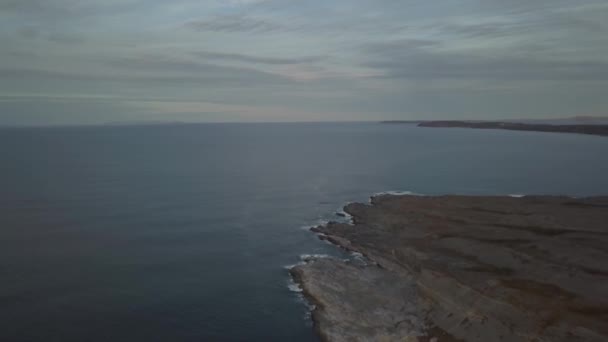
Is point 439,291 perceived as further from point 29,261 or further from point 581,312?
point 29,261

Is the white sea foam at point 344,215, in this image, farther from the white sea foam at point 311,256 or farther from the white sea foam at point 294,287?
the white sea foam at point 294,287

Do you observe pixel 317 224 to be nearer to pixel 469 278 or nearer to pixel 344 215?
pixel 344 215

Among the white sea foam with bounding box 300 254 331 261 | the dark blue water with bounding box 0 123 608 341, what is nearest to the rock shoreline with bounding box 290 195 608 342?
the white sea foam with bounding box 300 254 331 261

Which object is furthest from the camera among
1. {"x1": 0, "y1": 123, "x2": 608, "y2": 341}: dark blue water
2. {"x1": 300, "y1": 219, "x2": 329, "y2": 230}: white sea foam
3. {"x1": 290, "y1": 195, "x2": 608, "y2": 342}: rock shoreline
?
{"x1": 300, "y1": 219, "x2": 329, "y2": 230}: white sea foam

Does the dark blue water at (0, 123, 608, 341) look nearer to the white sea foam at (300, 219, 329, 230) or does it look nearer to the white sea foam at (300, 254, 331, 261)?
the white sea foam at (300, 219, 329, 230)

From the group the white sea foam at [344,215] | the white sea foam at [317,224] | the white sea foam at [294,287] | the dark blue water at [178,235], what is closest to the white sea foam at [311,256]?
the dark blue water at [178,235]

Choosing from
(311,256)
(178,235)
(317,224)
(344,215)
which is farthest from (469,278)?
(178,235)
